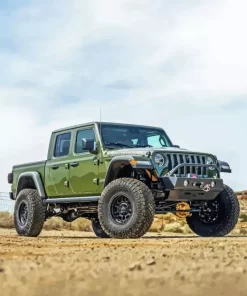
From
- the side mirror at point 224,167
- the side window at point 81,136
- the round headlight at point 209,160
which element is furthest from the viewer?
the side mirror at point 224,167

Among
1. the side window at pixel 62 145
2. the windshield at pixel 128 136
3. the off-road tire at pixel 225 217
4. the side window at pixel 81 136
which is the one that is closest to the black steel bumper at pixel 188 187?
the off-road tire at pixel 225 217

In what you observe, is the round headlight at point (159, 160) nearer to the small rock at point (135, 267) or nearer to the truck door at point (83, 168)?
the truck door at point (83, 168)

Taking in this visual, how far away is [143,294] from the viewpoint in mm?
3826

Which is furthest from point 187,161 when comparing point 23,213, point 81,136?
point 23,213

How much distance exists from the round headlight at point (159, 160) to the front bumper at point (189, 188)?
11.0 inches

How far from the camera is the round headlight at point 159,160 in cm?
1237

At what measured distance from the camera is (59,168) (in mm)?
14477

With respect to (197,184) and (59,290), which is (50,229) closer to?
(197,184)

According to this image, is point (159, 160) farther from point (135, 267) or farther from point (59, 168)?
point (135, 267)

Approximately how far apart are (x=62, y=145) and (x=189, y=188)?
3501 millimetres

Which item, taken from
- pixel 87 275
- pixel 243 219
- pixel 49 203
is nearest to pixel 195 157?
pixel 49 203

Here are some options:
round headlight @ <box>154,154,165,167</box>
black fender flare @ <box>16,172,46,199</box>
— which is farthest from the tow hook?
black fender flare @ <box>16,172,46,199</box>

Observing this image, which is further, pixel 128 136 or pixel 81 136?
pixel 81 136

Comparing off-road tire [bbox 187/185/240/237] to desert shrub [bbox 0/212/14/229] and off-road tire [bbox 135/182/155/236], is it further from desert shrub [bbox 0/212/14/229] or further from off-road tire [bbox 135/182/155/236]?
desert shrub [bbox 0/212/14/229]
